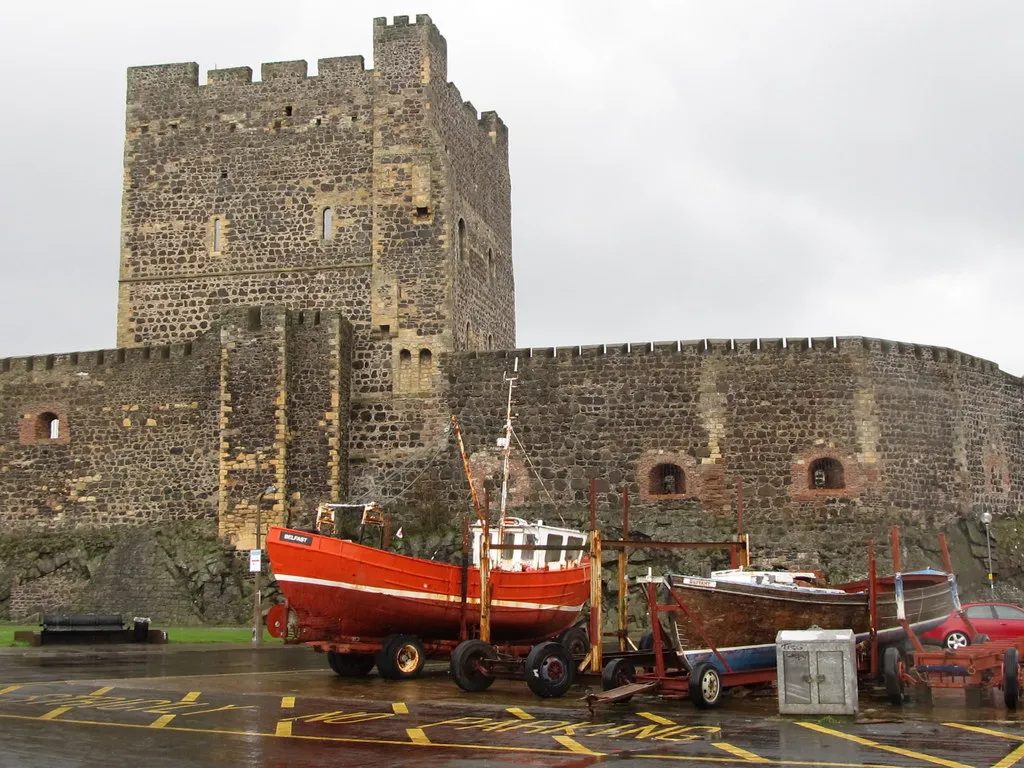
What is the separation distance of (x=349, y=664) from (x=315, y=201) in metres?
16.3

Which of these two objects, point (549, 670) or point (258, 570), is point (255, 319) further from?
point (549, 670)

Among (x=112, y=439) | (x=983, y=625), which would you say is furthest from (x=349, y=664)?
(x=112, y=439)

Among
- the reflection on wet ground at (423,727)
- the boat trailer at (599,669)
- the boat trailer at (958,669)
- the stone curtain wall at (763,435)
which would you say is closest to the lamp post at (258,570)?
the stone curtain wall at (763,435)

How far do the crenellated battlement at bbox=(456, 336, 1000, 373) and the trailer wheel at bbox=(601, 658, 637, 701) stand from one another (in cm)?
1393

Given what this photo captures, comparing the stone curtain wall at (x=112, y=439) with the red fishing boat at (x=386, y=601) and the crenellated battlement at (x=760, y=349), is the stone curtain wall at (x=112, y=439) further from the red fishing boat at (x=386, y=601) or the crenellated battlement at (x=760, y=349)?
the red fishing boat at (x=386, y=601)

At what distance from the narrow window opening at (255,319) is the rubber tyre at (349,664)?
12.3 m

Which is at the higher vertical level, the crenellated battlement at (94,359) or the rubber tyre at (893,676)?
the crenellated battlement at (94,359)

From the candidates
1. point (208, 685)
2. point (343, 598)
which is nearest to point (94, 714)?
point (208, 685)

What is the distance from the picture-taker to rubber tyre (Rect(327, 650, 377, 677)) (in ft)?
68.5

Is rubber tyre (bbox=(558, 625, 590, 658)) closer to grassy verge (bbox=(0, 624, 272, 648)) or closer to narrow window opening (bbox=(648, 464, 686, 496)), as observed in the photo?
narrow window opening (bbox=(648, 464, 686, 496))

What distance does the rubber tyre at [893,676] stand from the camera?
653 inches

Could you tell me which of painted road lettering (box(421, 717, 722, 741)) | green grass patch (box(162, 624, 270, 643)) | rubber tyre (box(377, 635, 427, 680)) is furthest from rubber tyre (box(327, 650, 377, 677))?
green grass patch (box(162, 624, 270, 643))

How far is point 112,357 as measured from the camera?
3334 cm

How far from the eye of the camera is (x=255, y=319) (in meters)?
31.4
